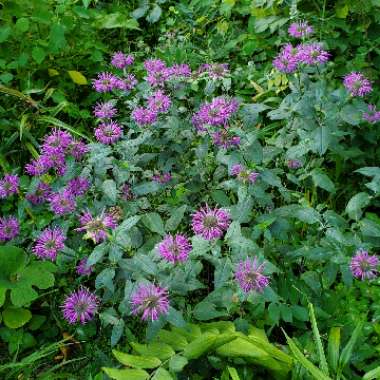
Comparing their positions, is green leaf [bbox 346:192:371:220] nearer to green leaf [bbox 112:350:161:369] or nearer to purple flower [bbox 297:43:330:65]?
purple flower [bbox 297:43:330:65]

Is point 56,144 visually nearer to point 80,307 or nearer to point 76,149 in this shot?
point 76,149

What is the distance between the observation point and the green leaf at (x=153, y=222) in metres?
1.96

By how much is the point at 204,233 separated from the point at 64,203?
0.54 meters

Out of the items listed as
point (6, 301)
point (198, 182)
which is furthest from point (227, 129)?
point (6, 301)

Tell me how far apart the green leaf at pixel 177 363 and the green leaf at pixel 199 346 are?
0.10 feet

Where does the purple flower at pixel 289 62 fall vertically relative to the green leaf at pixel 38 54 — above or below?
above

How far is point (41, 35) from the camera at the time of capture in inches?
138

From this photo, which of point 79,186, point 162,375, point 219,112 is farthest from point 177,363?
point 219,112

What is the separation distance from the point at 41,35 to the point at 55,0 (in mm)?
270

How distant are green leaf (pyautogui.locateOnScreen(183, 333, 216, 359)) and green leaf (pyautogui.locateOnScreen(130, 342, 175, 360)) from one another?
0.05 metres

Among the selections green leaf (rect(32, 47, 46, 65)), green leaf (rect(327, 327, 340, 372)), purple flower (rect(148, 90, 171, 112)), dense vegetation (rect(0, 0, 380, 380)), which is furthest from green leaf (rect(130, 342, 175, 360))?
green leaf (rect(32, 47, 46, 65))

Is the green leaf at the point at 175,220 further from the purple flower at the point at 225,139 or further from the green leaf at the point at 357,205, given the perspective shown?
the green leaf at the point at 357,205

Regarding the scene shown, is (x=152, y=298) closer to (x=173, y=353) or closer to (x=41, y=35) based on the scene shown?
(x=173, y=353)

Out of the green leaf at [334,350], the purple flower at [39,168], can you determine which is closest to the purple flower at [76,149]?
the purple flower at [39,168]
